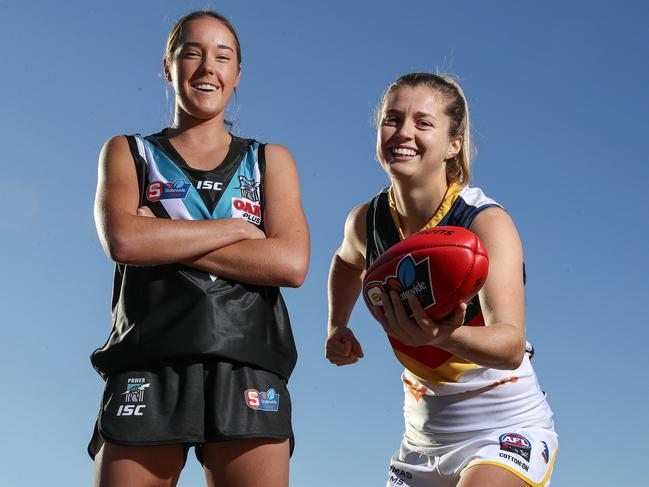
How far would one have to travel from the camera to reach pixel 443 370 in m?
4.21

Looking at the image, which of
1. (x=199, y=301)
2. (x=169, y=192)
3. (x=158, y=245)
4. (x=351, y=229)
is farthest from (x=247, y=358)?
(x=351, y=229)

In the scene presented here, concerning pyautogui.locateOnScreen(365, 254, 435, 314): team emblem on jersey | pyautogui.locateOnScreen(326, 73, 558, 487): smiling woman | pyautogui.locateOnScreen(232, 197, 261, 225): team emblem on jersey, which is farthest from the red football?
pyautogui.locateOnScreen(232, 197, 261, 225): team emblem on jersey

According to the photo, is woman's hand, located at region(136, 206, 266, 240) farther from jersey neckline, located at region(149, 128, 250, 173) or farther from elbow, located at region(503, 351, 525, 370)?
elbow, located at region(503, 351, 525, 370)

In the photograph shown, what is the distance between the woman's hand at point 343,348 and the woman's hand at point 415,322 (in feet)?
3.99

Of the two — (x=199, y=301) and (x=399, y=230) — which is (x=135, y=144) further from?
(x=399, y=230)

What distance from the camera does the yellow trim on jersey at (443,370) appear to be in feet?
13.7

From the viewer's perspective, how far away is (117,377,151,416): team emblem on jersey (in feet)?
11.4

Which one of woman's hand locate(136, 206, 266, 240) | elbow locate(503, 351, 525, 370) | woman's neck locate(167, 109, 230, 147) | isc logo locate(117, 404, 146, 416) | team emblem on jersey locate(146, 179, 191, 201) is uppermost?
woman's neck locate(167, 109, 230, 147)

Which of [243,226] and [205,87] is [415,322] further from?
[205,87]

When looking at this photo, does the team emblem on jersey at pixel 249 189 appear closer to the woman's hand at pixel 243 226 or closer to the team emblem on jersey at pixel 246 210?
the team emblem on jersey at pixel 246 210

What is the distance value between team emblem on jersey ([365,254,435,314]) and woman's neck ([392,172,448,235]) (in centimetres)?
113

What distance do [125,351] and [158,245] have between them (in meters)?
0.48

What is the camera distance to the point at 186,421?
3449mm

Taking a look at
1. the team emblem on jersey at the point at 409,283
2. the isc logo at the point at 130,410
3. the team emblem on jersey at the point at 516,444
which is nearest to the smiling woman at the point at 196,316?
the isc logo at the point at 130,410
